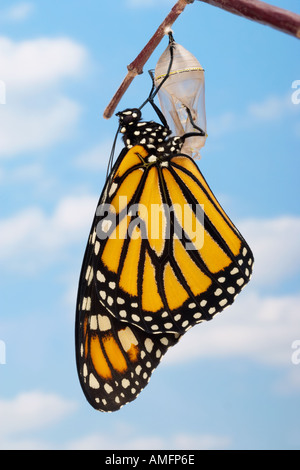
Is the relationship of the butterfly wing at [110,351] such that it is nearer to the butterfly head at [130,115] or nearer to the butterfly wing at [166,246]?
the butterfly wing at [166,246]

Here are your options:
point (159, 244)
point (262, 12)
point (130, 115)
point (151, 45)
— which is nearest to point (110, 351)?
point (159, 244)

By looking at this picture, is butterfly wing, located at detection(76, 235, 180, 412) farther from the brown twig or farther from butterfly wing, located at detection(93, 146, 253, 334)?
the brown twig

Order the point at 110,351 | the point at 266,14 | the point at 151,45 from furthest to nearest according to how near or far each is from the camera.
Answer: the point at 110,351
the point at 151,45
the point at 266,14

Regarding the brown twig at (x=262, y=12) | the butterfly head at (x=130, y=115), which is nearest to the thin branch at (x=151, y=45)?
the brown twig at (x=262, y=12)

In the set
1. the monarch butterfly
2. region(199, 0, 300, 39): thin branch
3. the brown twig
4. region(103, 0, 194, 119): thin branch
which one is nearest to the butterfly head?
the monarch butterfly

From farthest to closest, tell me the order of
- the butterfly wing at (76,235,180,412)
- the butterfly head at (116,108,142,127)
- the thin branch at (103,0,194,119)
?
the butterfly wing at (76,235,180,412), the butterfly head at (116,108,142,127), the thin branch at (103,0,194,119)

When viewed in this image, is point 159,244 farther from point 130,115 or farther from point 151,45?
point 151,45

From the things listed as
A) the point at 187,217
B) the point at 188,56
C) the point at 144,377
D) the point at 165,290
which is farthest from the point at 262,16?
the point at 144,377

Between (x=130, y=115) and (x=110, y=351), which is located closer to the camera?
(x=130, y=115)
